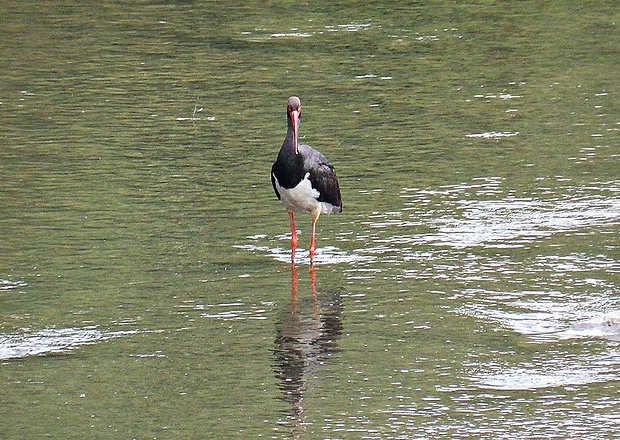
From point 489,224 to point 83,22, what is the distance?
1289 centimetres

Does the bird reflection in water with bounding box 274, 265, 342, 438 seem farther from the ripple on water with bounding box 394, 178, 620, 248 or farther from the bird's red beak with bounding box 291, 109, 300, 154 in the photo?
the ripple on water with bounding box 394, 178, 620, 248

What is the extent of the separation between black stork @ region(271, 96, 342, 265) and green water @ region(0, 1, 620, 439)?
0.36m

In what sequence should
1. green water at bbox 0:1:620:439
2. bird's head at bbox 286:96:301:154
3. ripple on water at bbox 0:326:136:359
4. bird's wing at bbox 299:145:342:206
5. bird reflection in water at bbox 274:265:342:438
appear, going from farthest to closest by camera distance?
bird's wing at bbox 299:145:342:206, bird's head at bbox 286:96:301:154, ripple on water at bbox 0:326:136:359, bird reflection in water at bbox 274:265:342:438, green water at bbox 0:1:620:439

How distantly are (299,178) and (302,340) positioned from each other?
2.35 meters

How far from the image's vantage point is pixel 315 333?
30.7 ft

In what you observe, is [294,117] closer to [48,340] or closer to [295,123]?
[295,123]

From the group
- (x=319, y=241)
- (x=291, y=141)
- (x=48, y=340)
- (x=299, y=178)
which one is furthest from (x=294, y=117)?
(x=48, y=340)

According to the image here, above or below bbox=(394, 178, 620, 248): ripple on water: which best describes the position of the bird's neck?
above

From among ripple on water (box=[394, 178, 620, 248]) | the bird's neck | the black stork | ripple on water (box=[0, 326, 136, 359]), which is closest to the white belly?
the black stork

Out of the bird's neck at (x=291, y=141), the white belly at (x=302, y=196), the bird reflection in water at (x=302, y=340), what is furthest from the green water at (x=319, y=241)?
the bird's neck at (x=291, y=141)

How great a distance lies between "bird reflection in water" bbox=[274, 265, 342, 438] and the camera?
27.2 ft

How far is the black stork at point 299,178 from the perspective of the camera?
11273 mm

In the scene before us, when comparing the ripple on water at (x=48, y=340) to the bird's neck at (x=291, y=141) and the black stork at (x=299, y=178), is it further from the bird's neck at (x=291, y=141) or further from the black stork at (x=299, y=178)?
the bird's neck at (x=291, y=141)

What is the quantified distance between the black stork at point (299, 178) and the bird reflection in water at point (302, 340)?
2.97 ft
